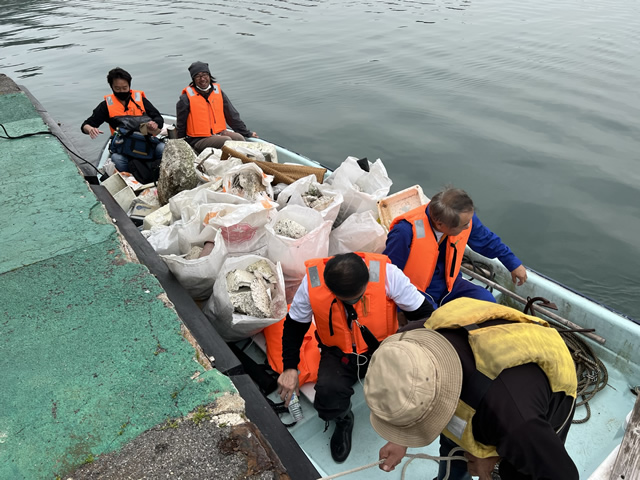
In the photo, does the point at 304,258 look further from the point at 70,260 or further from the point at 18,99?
the point at 18,99

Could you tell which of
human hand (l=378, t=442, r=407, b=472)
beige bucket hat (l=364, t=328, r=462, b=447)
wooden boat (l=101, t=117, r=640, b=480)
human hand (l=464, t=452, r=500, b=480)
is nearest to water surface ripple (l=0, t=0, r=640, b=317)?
wooden boat (l=101, t=117, r=640, b=480)

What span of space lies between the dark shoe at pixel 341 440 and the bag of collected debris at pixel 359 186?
1.70 metres

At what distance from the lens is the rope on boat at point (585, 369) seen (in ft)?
9.40

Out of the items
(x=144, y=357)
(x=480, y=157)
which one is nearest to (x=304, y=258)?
(x=144, y=357)

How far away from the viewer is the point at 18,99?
5262 mm

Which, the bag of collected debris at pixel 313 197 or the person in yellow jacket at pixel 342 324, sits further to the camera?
the bag of collected debris at pixel 313 197

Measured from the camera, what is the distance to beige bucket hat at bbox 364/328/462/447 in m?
1.46

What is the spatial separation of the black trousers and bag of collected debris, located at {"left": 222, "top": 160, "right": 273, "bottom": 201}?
5.62ft

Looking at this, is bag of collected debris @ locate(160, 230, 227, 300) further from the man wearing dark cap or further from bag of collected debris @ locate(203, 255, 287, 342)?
the man wearing dark cap

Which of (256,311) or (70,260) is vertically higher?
(70,260)

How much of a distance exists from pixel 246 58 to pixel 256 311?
12.0 metres

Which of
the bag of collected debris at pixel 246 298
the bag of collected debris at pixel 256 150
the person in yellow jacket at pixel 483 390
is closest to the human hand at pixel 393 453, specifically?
the person in yellow jacket at pixel 483 390

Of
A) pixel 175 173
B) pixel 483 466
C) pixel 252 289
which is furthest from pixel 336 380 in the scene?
pixel 175 173

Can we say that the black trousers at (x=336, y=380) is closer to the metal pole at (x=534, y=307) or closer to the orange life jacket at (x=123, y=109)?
the metal pole at (x=534, y=307)
